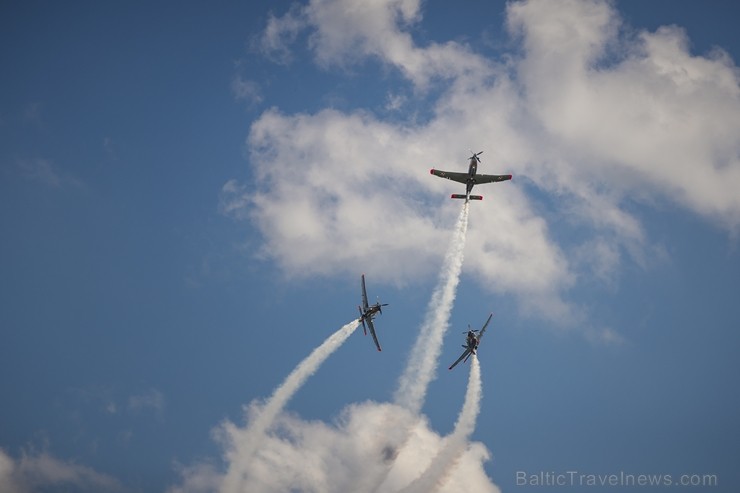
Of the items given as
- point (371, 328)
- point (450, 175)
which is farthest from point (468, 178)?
point (371, 328)

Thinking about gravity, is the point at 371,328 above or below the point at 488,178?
below

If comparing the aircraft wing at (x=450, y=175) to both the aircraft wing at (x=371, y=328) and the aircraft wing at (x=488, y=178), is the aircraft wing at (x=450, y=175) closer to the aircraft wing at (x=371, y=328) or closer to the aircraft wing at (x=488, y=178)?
the aircraft wing at (x=488, y=178)

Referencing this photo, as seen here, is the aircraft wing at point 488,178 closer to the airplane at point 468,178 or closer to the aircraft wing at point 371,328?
the airplane at point 468,178

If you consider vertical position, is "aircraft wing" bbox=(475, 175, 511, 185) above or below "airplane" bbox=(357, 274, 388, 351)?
above

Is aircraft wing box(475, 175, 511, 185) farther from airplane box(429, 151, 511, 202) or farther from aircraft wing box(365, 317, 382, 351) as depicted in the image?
aircraft wing box(365, 317, 382, 351)

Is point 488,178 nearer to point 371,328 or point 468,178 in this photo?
point 468,178

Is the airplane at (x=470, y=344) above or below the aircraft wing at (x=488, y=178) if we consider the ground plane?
below

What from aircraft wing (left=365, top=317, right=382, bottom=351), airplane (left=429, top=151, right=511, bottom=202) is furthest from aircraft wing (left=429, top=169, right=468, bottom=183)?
aircraft wing (left=365, top=317, right=382, bottom=351)

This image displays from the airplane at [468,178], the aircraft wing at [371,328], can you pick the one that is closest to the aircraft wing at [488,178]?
the airplane at [468,178]

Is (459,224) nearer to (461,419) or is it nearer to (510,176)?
(510,176)

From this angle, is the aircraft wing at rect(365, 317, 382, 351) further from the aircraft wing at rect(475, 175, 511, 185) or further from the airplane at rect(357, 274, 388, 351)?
the aircraft wing at rect(475, 175, 511, 185)

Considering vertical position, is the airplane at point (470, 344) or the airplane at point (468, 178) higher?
the airplane at point (468, 178)

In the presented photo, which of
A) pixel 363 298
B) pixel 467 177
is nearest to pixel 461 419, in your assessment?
pixel 363 298

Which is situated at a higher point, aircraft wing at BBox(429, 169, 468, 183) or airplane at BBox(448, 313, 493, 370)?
aircraft wing at BBox(429, 169, 468, 183)
